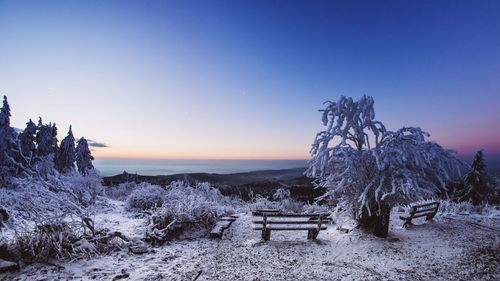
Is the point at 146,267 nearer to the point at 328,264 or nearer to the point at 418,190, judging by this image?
the point at 328,264

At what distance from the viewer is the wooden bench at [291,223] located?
9.43 meters

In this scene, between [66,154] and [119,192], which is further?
[66,154]

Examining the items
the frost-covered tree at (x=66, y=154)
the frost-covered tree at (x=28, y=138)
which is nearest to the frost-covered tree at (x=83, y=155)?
the frost-covered tree at (x=66, y=154)

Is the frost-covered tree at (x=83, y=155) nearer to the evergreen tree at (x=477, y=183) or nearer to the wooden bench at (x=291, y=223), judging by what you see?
the wooden bench at (x=291, y=223)

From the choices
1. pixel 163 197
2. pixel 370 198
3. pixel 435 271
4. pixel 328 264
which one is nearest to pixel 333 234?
pixel 370 198

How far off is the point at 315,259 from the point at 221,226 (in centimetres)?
446

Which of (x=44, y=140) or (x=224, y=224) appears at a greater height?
(x=44, y=140)

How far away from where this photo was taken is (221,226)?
11.0 meters

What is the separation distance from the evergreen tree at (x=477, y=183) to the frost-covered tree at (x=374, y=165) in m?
24.8

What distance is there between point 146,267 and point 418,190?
8083 millimetres

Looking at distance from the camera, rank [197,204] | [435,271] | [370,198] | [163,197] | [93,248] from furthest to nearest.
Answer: [163,197]
[197,204]
[370,198]
[93,248]
[435,271]

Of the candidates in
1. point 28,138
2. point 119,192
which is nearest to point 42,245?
point 119,192

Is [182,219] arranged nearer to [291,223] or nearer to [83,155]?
[291,223]

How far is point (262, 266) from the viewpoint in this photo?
7285mm
